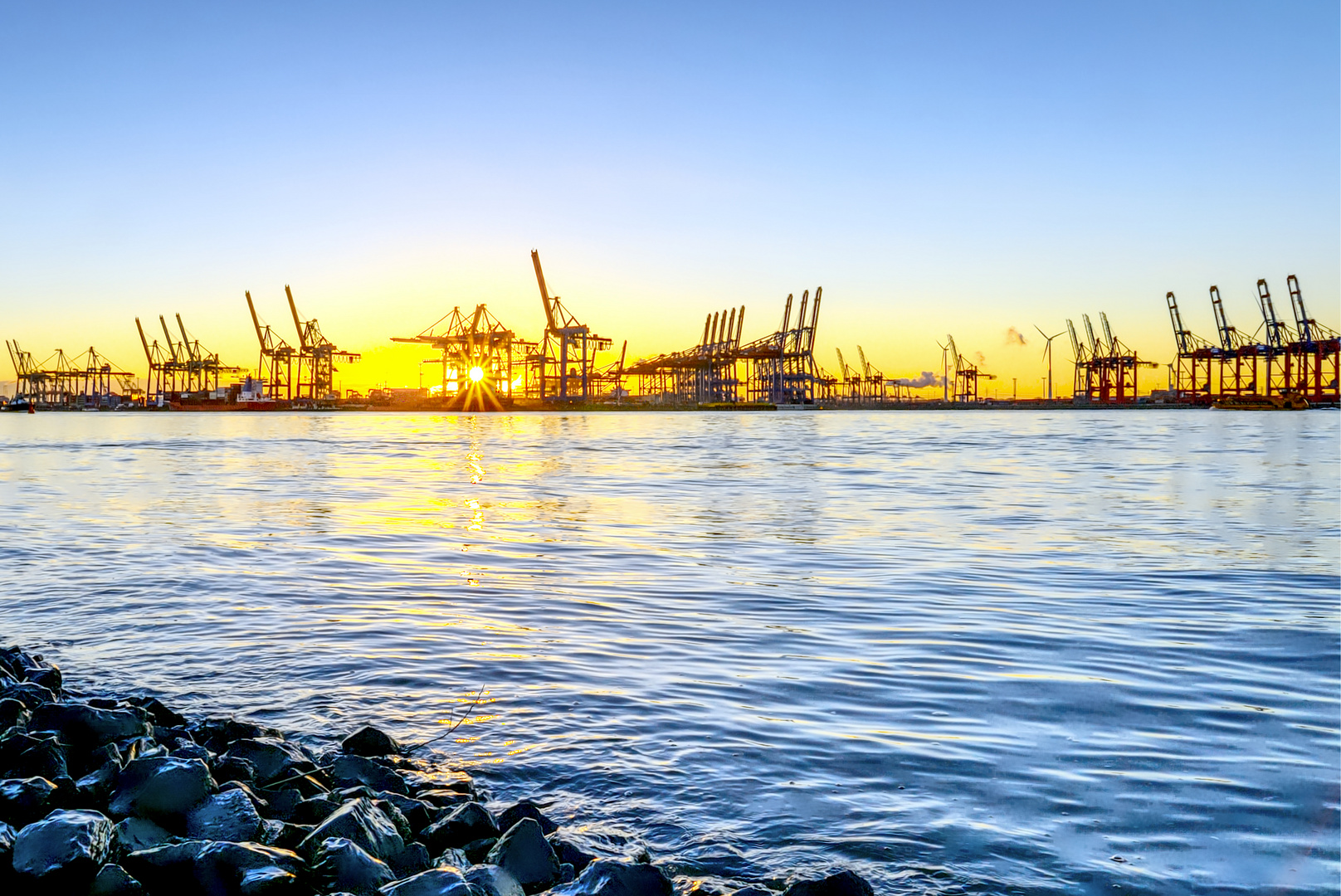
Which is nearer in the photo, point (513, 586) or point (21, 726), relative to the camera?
point (21, 726)

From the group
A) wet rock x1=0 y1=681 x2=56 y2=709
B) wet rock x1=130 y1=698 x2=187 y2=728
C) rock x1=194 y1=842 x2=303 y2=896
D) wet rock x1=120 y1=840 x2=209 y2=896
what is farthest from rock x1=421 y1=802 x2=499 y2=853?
wet rock x1=0 y1=681 x2=56 y2=709

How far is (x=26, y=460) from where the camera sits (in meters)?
27.3

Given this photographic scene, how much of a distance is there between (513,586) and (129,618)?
104 inches

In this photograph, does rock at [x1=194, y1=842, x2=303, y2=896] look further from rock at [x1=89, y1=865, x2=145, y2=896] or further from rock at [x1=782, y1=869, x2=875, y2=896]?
rock at [x1=782, y1=869, x2=875, y2=896]

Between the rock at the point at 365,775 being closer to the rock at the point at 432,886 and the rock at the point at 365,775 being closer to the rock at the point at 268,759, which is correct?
the rock at the point at 268,759

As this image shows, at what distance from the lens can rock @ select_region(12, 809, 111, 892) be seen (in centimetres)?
267

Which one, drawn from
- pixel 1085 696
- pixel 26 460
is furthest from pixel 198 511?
pixel 26 460

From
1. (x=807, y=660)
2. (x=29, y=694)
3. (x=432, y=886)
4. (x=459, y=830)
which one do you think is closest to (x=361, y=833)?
(x=459, y=830)

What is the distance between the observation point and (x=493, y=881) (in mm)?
2621

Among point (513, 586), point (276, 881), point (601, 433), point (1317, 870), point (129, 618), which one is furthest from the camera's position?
point (601, 433)

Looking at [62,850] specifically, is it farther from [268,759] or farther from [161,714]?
[161,714]

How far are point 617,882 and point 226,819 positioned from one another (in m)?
1.26

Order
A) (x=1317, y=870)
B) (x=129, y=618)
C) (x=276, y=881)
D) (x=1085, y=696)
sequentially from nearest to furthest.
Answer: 1. (x=276, y=881)
2. (x=1317, y=870)
3. (x=1085, y=696)
4. (x=129, y=618)

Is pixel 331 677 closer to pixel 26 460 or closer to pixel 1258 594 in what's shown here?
pixel 1258 594
